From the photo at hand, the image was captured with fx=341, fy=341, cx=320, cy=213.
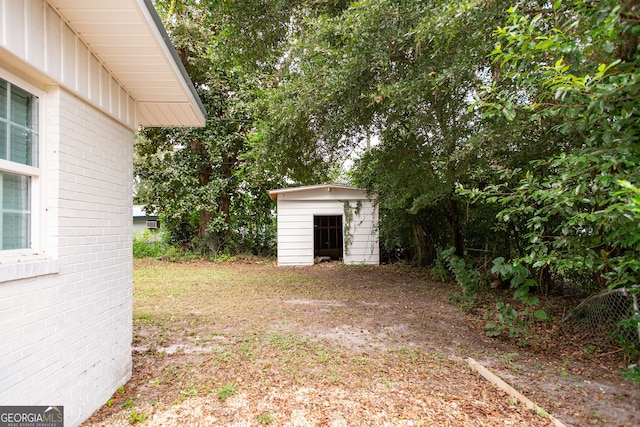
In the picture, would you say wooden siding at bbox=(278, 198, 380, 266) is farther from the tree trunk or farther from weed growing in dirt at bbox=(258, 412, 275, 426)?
weed growing in dirt at bbox=(258, 412, 275, 426)

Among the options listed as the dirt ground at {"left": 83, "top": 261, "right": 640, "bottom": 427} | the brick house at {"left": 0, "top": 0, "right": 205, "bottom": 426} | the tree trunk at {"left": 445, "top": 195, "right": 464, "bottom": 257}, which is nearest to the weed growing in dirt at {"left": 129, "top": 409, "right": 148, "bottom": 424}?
the dirt ground at {"left": 83, "top": 261, "right": 640, "bottom": 427}

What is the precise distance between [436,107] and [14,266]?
15.5 ft

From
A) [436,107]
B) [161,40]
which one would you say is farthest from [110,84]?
[436,107]

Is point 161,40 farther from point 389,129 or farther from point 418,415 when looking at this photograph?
point 389,129

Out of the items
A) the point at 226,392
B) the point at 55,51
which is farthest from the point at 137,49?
the point at 226,392

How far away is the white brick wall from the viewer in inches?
74.0

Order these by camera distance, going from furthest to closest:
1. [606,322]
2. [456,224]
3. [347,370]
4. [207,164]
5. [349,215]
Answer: [207,164], [349,215], [456,224], [606,322], [347,370]

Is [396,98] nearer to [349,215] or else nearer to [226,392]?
[226,392]

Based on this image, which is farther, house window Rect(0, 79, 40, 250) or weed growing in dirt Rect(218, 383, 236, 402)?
weed growing in dirt Rect(218, 383, 236, 402)

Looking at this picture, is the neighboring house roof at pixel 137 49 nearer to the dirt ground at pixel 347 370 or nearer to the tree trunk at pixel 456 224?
the dirt ground at pixel 347 370

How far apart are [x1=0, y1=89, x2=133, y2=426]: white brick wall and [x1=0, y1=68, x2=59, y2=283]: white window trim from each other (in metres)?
0.02

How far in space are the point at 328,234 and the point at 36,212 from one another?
11507 millimetres

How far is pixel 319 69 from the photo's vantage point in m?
5.07

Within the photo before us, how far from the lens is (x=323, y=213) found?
11398mm
